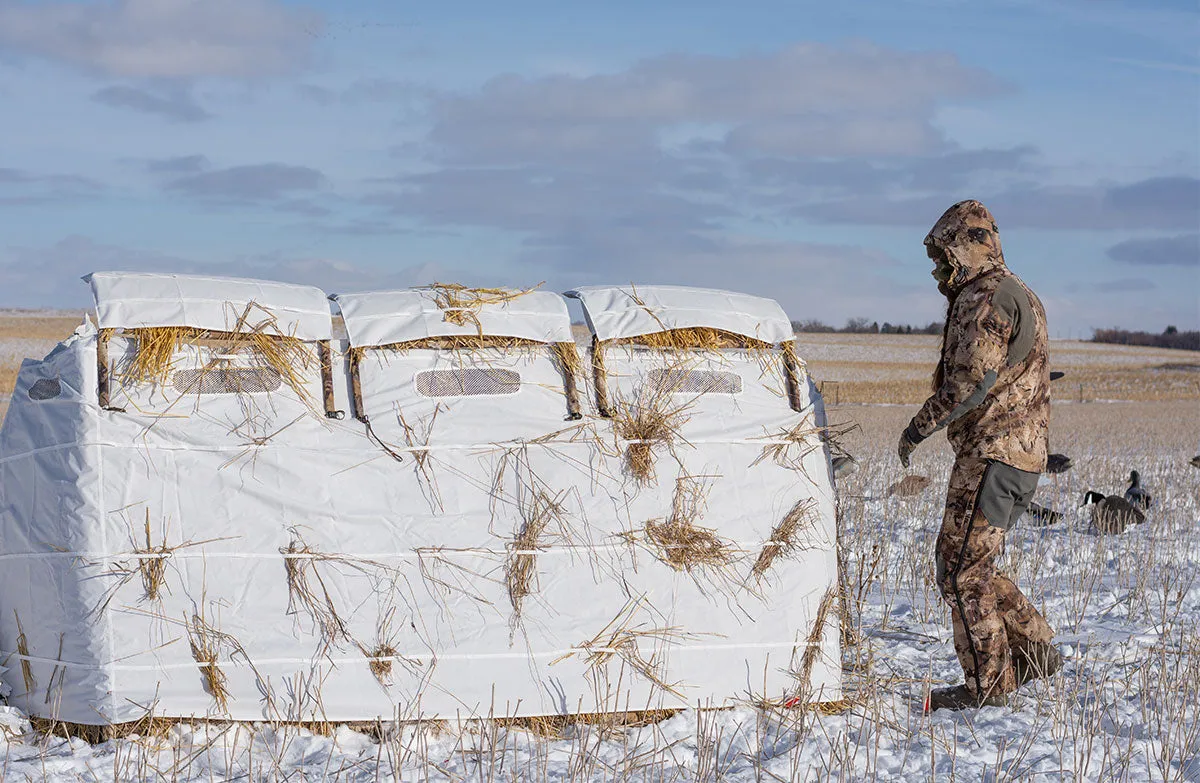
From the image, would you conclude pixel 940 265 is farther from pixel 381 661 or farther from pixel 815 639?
pixel 381 661

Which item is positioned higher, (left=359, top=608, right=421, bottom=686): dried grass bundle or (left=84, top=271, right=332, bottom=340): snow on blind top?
(left=84, top=271, right=332, bottom=340): snow on blind top

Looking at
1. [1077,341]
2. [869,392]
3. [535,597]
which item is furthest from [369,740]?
[1077,341]

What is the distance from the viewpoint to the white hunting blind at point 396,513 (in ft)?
15.7

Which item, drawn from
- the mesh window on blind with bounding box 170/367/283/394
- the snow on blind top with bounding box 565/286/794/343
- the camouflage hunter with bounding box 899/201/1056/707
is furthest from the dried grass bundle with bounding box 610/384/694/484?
the mesh window on blind with bounding box 170/367/283/394

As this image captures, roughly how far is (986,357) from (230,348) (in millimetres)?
3256

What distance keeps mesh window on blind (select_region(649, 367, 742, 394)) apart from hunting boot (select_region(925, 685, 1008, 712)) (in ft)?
5.43

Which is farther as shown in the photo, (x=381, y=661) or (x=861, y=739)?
(x=381, y=661)

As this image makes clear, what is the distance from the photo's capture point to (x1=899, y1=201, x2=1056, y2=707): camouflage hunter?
4.95 metres

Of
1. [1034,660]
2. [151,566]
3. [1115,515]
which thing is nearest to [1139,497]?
[1115,515]

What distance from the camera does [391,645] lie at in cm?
493

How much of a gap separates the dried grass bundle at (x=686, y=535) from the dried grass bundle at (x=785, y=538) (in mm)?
212

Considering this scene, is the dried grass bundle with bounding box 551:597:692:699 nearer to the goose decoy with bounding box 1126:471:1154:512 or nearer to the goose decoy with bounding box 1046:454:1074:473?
the goose decoy with bounding box 1126:471:1154:512

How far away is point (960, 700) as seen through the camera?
5.18 meters

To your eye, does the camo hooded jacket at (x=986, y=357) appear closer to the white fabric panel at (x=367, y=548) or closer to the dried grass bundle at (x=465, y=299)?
the white fabric panel at (x=367, y=548)
